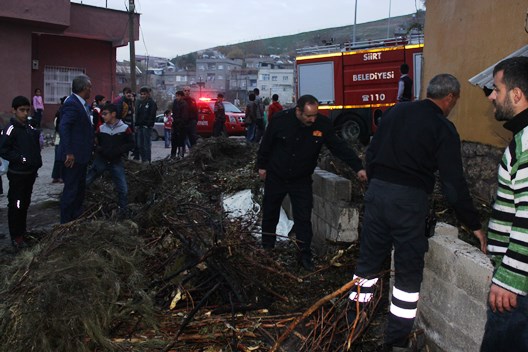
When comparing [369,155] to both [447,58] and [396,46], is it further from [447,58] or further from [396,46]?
[396,46]

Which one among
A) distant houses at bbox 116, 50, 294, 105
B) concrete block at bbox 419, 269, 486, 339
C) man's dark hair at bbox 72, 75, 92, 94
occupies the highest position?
distant houses at bbox 116, 50, 294, 105

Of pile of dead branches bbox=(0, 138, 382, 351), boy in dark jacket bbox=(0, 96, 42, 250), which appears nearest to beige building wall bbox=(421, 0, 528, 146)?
pile of dead branches bbox=(0, 138, 382, 351)

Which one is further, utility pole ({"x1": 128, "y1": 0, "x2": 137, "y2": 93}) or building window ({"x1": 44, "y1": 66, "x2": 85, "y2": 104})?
building window ({"x1": 44, "y1": 66, "x2": 85, "y2": 104})

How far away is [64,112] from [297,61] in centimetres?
1181

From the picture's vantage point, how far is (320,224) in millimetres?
5816

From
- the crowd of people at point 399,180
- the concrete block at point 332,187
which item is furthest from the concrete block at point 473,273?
the concrete block at point 332,187

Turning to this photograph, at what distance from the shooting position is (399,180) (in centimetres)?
332

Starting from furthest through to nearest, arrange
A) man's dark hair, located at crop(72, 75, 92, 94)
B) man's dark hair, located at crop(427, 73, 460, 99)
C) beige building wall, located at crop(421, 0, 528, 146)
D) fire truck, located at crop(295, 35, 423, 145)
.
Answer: fire truck, located at crop(295, 35, 423, 145)
man's dark hair, located at crop(72, 75, 92, 94)
beige building wall, located at crop(421, 0, 528, 146)
man's dark hair, located at crop(427, 73, 460, 99)

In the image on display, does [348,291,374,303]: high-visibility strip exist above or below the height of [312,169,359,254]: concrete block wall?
below

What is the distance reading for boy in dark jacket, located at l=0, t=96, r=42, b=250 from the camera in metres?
5.75

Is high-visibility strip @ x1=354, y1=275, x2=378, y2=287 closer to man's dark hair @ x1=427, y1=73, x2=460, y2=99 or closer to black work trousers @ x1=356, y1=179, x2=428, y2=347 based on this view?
black work trousers @ x1=356, y1=179, x2=428, y2=347

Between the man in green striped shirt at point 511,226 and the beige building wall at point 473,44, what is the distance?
372 centimetres

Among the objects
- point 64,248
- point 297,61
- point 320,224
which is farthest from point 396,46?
point 64,248

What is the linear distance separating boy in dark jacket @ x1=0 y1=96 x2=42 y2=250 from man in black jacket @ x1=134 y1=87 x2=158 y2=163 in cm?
597
